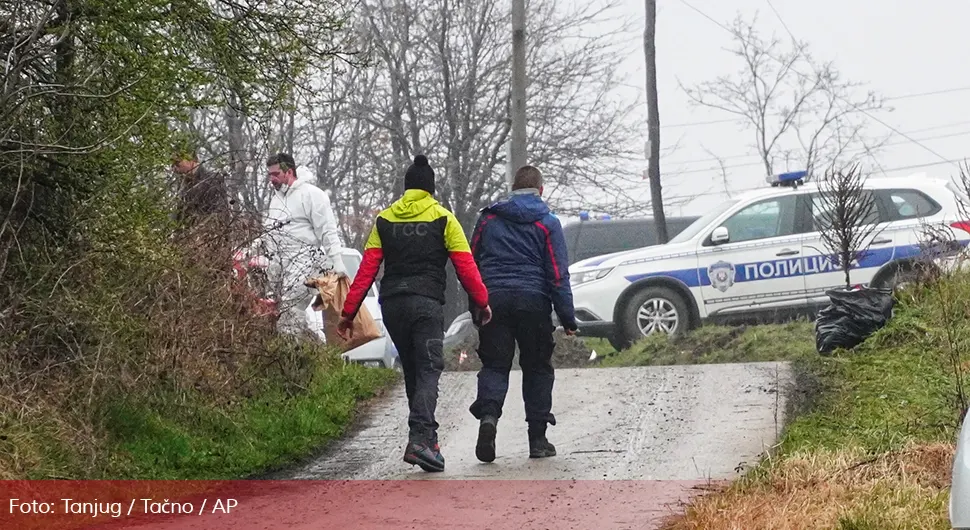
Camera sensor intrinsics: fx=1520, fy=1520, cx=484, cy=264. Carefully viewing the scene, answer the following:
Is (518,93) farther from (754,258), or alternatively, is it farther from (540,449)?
(540,449)

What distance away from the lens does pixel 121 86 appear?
8625 millimetres

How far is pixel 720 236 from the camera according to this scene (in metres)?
16.7

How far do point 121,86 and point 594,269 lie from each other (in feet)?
29.8

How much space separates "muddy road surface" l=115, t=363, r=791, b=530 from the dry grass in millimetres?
391

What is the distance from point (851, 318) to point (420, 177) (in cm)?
524

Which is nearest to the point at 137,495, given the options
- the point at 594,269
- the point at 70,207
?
the point at 70,207

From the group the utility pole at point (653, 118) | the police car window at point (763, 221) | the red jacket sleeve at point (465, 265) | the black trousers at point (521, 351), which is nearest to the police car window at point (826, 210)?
the police car window at point (763, 221)

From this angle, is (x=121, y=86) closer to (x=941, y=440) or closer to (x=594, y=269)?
(x=941, y=440)

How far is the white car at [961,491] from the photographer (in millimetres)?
4539

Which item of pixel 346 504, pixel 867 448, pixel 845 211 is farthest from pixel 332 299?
pixel 845 211

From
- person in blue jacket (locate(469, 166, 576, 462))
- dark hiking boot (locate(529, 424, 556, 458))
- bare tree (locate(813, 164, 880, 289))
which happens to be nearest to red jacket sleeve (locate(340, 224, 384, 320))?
person in blue jacket (locate(469, 166, 576, 462))

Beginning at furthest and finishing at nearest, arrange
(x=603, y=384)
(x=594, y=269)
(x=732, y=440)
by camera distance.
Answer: (x=594, y=269) → (x=603, y=384) → (x=732, y=440)

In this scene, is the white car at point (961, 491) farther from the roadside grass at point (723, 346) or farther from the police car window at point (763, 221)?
the police car window at point (763, 221)

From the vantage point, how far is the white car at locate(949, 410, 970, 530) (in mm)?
4539
